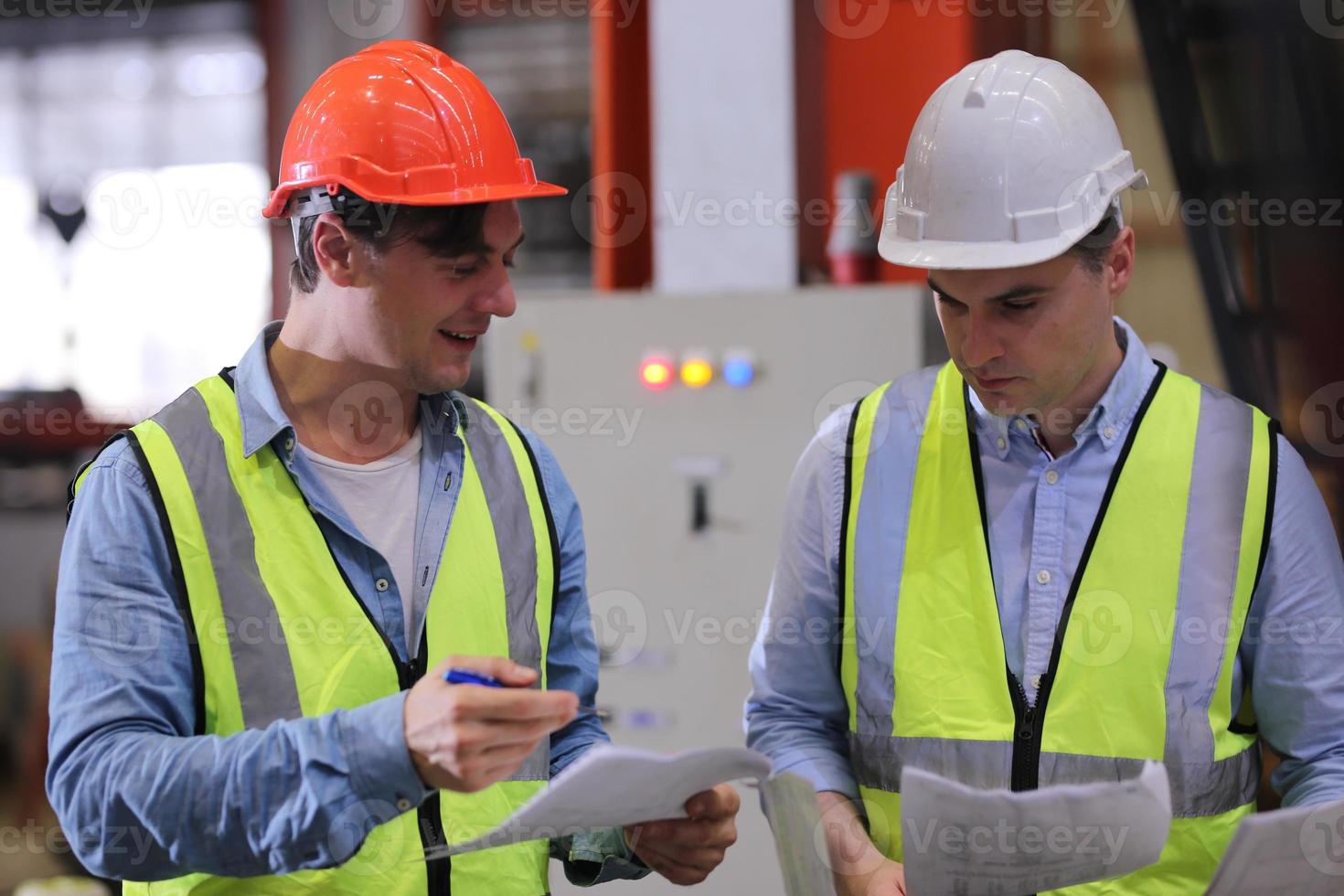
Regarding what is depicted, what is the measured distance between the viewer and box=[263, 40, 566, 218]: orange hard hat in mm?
1381

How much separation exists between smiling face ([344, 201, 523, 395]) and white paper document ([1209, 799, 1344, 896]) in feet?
2.93

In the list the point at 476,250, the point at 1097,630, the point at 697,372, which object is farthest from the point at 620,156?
the point at 1097,630

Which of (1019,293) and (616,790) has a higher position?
(1019,293)

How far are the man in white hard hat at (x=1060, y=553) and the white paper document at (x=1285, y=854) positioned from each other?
0.49ft

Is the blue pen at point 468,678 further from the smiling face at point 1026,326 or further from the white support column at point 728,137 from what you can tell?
the white support column at point 728,137

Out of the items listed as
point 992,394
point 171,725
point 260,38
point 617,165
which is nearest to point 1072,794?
point 992,394


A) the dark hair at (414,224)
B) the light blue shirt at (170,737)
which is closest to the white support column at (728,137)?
the dark hair at (414,224)

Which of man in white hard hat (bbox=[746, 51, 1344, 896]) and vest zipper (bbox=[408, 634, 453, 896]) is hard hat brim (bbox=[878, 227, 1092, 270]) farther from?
vest zipper (bbox=[408, 634, 453, 896])

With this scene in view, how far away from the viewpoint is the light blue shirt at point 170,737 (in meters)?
1.13

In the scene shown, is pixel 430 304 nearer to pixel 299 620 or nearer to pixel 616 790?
pixel 299 620

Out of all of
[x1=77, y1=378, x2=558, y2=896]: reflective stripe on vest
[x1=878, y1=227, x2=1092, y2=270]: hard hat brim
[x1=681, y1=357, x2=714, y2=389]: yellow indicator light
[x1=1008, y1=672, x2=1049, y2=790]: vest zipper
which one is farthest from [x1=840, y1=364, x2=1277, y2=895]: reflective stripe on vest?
[x1=681, y1=357, x2=714, y2=389]: yellow indicator light

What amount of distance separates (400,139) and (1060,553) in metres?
0.85

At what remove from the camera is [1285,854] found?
46.9 inches

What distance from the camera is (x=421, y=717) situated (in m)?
1.11
